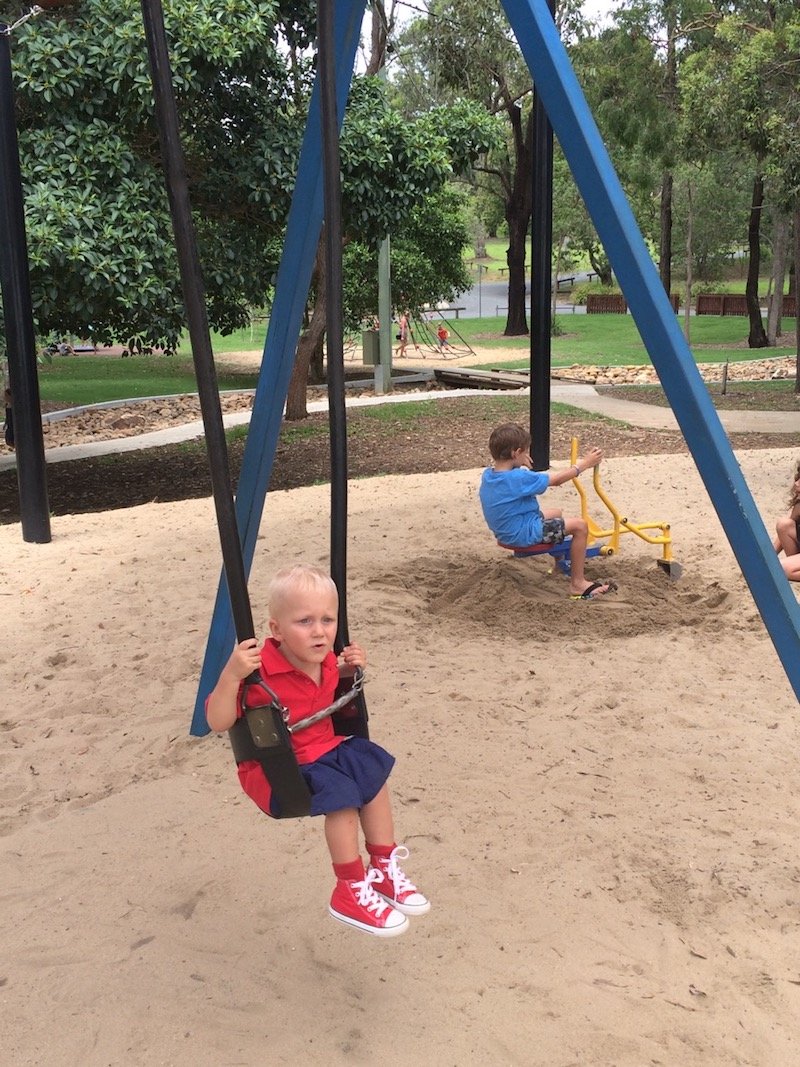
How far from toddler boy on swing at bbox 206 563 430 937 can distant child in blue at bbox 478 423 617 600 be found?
2.71 meters

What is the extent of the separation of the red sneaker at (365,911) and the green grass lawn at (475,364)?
15.7 meters

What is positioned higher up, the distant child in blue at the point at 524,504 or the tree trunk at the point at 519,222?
the tree trunk at the point at 519,222

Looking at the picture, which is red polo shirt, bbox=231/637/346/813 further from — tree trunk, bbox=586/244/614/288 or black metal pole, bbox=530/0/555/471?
tree trunk, bbox=586/244/614/288

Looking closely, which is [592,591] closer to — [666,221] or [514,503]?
[514,503]

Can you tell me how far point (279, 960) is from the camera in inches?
103

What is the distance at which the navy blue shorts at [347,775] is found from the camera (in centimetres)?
232

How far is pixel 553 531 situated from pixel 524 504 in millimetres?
231

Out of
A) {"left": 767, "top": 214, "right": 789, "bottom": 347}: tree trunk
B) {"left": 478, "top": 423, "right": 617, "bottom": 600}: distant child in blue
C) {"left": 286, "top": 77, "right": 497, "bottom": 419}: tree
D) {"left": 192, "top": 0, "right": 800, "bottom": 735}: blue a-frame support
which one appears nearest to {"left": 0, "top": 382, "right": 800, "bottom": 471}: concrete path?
{"left": 286, "top": 77, "right": 497, "bottom": 419}: tree

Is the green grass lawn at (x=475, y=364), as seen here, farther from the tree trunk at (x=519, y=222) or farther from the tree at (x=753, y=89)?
the tree at (x=753, y=89)

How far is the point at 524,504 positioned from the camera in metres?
5.14

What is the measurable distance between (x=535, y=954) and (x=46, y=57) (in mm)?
7102

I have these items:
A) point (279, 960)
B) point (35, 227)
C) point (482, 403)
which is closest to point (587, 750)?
point (279, 960)

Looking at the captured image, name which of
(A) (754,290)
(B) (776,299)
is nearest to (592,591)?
(A) (754,290)

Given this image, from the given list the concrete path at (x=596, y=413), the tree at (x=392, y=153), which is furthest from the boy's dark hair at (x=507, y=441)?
the concrete path at (x=596, y=413)
